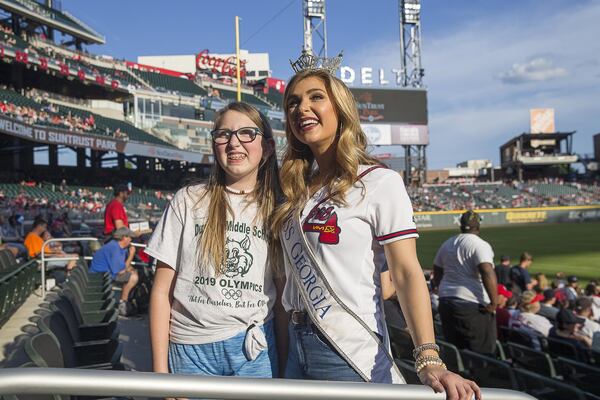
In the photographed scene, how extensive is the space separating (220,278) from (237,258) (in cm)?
9

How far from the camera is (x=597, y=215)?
131ft

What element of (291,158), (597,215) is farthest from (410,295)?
(597,215)

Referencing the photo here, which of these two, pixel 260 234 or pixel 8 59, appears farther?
pixel 8 59

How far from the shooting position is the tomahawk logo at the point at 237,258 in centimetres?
183

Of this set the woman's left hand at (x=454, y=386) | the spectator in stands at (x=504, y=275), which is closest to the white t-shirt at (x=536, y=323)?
the spectator in stands at (x=504, y=275)

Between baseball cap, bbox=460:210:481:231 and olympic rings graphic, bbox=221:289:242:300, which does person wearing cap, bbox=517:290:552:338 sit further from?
olympic rings graphic, bbox=221:289:242:300

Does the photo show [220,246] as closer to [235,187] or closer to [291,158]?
[235,187]

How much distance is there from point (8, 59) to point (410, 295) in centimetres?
2992

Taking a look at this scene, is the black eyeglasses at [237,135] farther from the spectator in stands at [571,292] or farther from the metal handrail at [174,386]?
the spectator in stands at [571,292]

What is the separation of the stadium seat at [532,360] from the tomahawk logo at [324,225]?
10.5ft

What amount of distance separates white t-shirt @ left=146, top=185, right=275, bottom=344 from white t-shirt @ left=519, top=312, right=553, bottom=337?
14.6ft

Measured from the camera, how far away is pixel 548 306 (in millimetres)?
6570

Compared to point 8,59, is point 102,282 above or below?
below

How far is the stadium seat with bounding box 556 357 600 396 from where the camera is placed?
371cm
